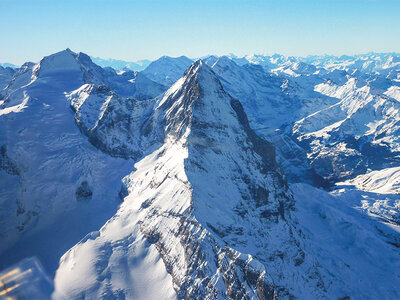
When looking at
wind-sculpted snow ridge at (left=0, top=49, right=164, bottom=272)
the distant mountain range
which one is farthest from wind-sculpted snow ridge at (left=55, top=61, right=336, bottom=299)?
wind-sculpted snow ridge at (left=0, top=49, right=164, bottom=272)

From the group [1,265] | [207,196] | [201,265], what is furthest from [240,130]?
[1,265]

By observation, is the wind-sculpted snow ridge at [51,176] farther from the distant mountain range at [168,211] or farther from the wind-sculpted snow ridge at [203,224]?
the wind-sculpted snow ridge at [203,224]

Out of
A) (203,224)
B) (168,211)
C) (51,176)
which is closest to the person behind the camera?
(203,224)

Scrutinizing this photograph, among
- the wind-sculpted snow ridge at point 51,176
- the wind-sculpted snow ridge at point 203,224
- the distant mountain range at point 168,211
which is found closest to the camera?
the wind-sculpted snow ridge at point 203,224

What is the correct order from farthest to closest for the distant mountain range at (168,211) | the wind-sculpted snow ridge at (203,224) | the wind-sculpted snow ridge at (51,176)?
1. the wind-sculpted snow ridge at (51,176)
2. the distant mountain range at (168,211)
3. the wind-sculpted snow ridge at (203,224)

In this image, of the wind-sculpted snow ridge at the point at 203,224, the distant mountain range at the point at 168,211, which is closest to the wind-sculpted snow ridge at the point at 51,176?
the distant mountain range at the point at 168,211

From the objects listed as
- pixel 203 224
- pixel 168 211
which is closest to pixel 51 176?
pixel 168 211

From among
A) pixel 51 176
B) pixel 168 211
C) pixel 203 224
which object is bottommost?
pixel 51 176

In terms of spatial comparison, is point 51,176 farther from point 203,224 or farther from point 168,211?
point 203,224

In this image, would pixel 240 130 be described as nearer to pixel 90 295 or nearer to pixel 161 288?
pixel 161 288

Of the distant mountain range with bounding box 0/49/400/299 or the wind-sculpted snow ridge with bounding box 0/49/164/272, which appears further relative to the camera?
the wind-sculpted snow ridge with bounding box 0/49/164/272

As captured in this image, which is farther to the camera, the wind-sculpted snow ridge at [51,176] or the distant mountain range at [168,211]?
the wind-sculpted snow ridge at [51,176]

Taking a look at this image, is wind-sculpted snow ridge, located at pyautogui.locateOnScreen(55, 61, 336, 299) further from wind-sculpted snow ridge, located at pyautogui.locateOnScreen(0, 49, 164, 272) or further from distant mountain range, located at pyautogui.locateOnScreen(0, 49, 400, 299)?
wind-sculpted snow ridge, located at pyautogui.locateOnScreen(0, 49, 164, 272)
